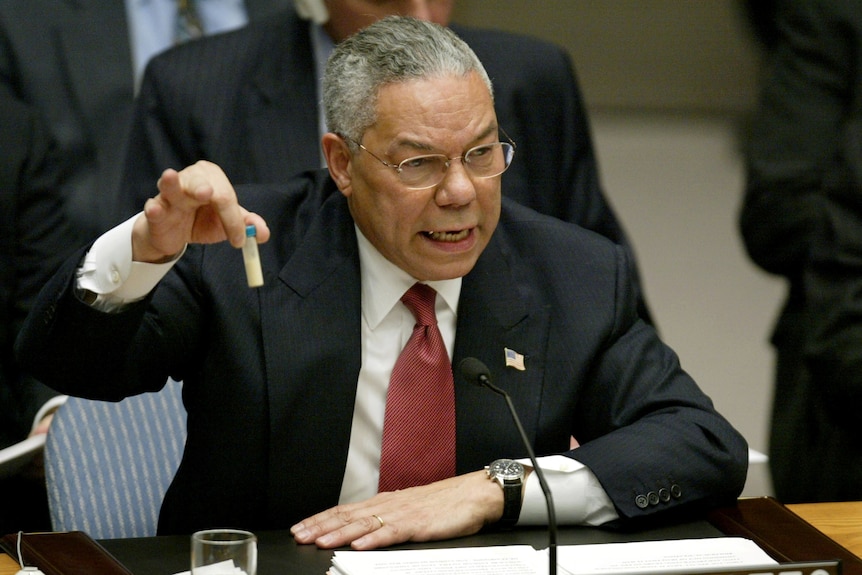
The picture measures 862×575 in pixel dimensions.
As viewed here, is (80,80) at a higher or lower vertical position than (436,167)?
lower

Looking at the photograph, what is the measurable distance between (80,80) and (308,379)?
1.64 metres

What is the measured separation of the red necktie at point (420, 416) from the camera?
238 centimetres

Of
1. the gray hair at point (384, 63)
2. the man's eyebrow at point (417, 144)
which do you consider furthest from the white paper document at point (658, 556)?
the gray hair at point (384, 63)

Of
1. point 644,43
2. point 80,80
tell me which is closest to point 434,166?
point 80,80

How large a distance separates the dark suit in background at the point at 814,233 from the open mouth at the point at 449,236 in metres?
0.97

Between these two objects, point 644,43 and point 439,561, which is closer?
point 439,561

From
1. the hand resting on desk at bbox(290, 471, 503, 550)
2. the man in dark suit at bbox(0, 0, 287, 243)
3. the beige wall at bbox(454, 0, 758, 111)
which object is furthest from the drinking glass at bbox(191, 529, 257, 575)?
the beige wall at bbox(454, 0, 758, 111)

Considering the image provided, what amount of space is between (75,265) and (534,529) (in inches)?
33.1

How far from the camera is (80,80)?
369 centimetres

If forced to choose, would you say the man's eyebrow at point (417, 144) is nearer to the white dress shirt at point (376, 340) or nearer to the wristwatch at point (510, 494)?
the white dress shirt at point (376, 340)

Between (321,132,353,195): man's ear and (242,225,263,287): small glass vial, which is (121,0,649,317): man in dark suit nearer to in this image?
(321,132,353,195): man's ear

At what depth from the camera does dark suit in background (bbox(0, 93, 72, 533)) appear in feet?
10.6

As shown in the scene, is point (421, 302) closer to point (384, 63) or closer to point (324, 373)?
point (324, 373)

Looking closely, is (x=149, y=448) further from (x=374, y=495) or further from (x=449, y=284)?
(x=449, y=284)
